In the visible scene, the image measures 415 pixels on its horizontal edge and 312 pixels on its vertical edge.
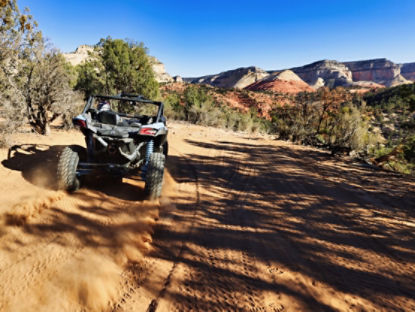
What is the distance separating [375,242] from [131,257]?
315 cm

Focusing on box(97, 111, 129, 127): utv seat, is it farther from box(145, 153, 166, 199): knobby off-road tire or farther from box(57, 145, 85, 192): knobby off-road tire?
box(145, 153, 166, 199): knobby off-road tire

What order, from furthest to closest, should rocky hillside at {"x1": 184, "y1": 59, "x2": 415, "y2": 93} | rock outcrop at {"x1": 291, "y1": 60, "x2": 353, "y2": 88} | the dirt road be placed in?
rock outcrop at {"x1": 291, "y1": 60, "x2": 353, "y2": 88}
rocky hillside at {"x1": 184, "y1": 59, "x2": 415, "y2": 93}
the dirt road

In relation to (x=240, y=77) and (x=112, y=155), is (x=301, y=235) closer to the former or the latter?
(x=112, y=155)

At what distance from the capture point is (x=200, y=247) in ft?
8.62

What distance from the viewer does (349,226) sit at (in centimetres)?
347

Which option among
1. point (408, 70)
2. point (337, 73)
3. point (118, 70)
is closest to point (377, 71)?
point (408, 70)

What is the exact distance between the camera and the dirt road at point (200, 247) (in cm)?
193

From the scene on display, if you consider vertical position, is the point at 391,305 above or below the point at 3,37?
below

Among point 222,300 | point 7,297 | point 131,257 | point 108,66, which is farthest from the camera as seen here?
point 108,66

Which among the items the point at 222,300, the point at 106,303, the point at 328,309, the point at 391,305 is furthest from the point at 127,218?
the point at 391,305

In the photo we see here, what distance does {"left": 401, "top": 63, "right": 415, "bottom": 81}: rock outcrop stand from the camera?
123 metres

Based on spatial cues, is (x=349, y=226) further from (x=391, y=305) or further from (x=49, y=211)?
(x=49, y=211)

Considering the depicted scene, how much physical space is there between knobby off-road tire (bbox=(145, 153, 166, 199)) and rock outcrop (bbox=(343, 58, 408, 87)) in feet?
489

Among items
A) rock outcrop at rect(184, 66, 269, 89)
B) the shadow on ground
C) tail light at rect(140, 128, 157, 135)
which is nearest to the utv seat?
tail light at rect(140, 128, 157, 135)
